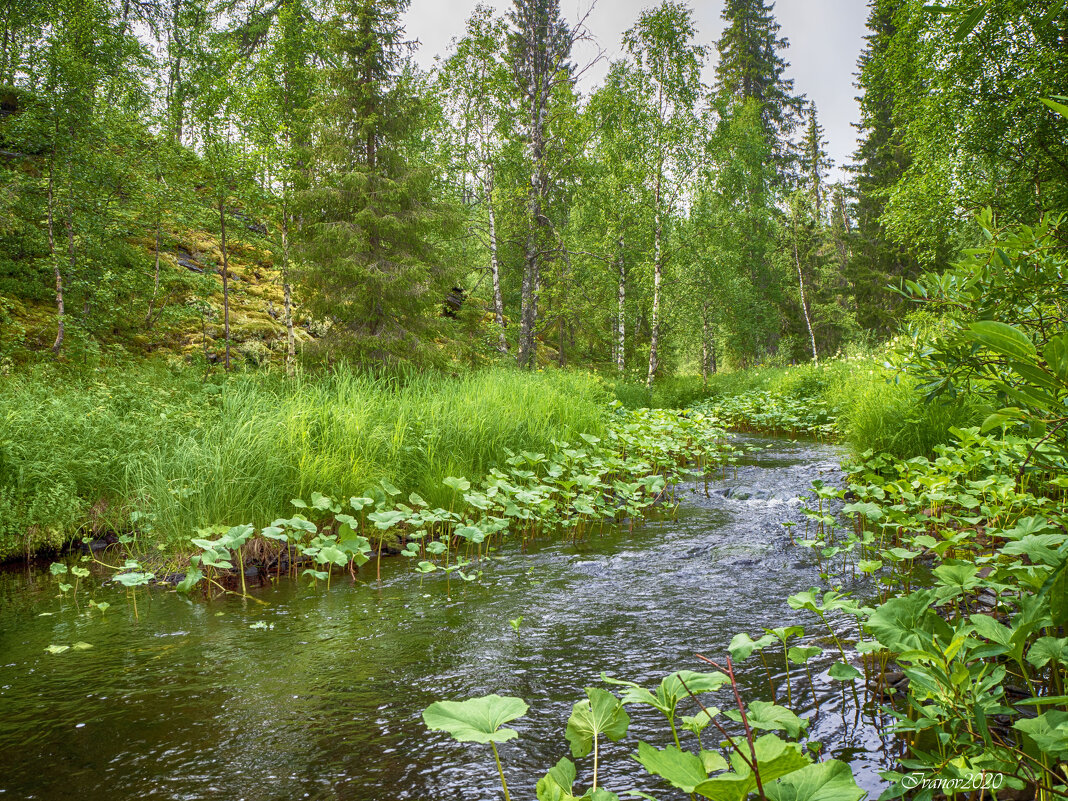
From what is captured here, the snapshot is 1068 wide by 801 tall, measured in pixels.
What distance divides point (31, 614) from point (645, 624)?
3.68 metres

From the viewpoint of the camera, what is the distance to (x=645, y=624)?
286 cm

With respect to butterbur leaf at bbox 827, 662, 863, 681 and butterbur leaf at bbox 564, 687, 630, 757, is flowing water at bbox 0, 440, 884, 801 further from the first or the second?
butterbur leaf at bbox 564, 687, 630, 757

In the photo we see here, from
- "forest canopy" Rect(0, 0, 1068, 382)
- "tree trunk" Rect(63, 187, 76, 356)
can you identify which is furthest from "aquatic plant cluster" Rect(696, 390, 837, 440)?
"tree trunk" Rect(63, 187, 76, 356)

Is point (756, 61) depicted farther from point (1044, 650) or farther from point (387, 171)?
point (1044, 650)

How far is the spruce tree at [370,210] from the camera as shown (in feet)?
30.3

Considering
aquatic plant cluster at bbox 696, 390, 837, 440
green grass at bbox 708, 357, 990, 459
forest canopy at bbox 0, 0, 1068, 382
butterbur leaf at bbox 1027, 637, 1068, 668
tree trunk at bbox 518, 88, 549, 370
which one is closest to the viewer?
butterbur leaf at bbox 1027, 637, 1068, 668

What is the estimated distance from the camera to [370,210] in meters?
9.30

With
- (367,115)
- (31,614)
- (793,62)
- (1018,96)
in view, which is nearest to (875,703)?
(31,614)

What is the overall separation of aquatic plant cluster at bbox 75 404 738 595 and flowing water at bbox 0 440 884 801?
246 millimetres

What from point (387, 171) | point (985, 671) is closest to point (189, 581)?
point (985, 671)

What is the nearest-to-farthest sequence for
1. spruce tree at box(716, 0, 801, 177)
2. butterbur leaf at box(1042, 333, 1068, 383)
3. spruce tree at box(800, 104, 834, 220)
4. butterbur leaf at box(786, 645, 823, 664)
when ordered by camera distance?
1. butterbur leaf at box(1042, 333, 1068, 383)
2. butterbur leaf at box(786, 645, 823, 664)
3. spruce tree at box(716, 0, 801, 177)
4. spruce tree at box(800, 104, 834, 220)

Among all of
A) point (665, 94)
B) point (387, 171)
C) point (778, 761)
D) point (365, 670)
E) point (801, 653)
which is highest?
point (665, 94)

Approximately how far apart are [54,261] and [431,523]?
9.30m

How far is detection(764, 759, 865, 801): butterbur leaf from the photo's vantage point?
1033mm
